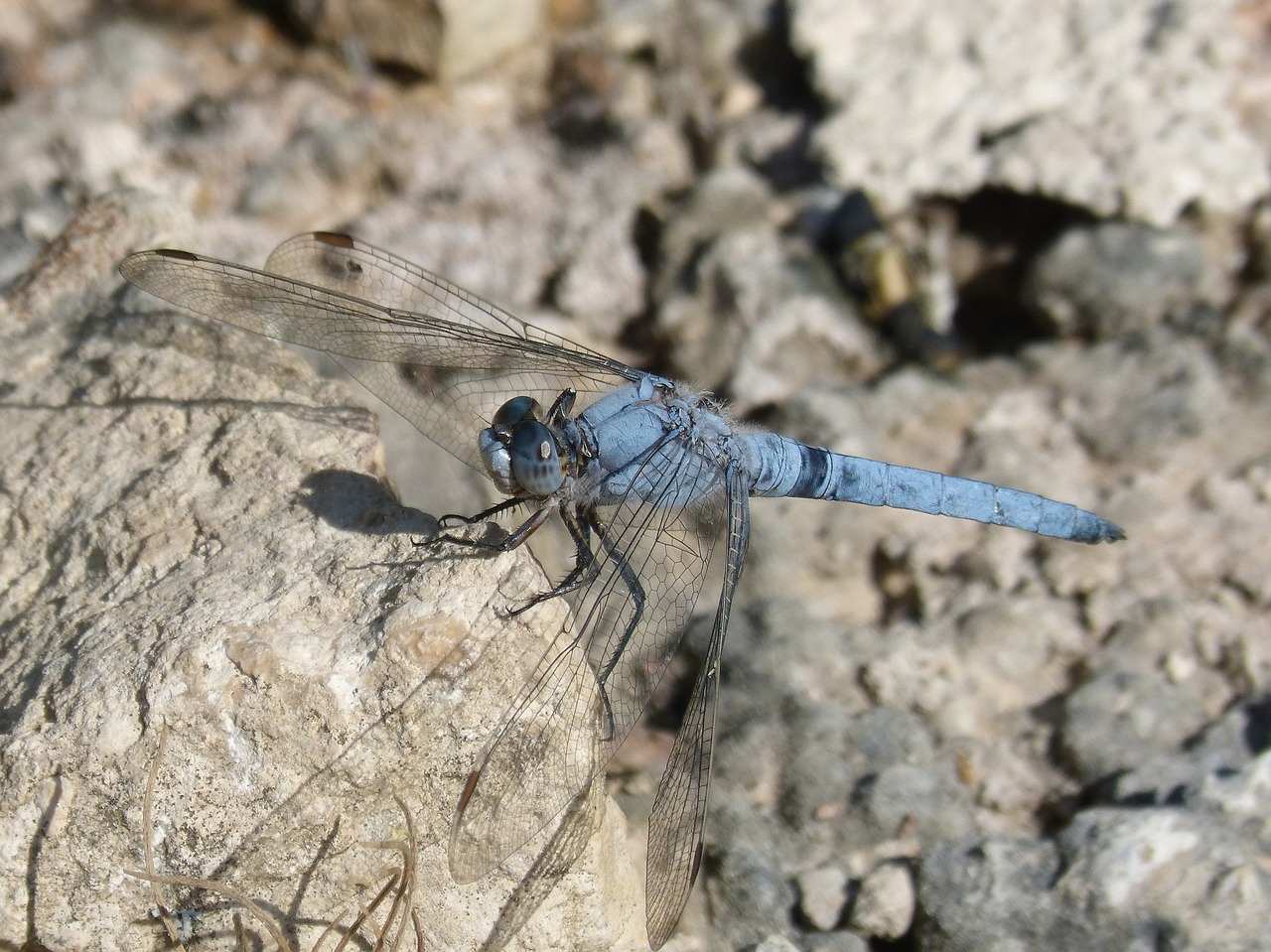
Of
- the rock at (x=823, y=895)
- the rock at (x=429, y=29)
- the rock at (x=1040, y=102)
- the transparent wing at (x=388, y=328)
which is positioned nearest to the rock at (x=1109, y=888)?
the rock at (x=823, y=895)

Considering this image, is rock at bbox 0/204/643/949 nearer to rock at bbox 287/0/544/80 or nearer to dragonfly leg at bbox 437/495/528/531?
dragonfly leg at bbox 437/495/528/531

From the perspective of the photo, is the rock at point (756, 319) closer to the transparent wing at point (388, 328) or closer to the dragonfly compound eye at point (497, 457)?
the transparent wing at point (388, 328)

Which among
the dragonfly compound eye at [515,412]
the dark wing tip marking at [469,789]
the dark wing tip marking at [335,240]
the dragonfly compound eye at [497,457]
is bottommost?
the dark wing tip marking at [469,789]

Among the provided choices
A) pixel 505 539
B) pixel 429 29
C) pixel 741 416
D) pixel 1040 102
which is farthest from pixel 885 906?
pixel 429 29

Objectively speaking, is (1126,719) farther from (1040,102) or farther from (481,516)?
(1040,102)

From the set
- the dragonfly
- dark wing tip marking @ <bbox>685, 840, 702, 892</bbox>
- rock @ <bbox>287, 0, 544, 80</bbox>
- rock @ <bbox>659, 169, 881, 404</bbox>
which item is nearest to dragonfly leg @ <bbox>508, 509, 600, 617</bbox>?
→ the dragonfly

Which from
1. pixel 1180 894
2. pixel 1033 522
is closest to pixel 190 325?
pixel 1033 522
